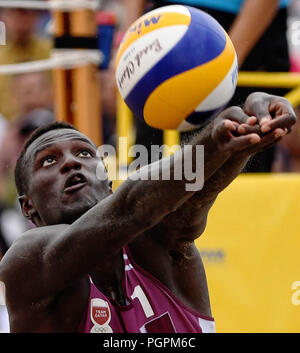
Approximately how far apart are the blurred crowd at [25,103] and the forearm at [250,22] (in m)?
2.00

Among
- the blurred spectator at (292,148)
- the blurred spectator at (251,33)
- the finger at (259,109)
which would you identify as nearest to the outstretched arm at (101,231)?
the finger at (259,109)

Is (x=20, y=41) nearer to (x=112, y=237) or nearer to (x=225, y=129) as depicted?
(x=112, y=237)

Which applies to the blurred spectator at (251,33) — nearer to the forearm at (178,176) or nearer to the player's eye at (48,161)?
the player's eye at (48,161)

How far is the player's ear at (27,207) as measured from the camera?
3350mm

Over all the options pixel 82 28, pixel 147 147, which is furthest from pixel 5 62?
pixel 147 147

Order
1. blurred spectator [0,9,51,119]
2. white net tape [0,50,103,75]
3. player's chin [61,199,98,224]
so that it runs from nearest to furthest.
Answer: player's chin [61,199,98,224] → white net tape [0,50,103,75] → blurred spectator [0,9,51,119]

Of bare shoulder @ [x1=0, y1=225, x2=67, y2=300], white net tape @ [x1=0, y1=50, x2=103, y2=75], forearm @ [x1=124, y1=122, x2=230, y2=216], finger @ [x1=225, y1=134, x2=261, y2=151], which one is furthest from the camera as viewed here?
white net tape @ [x1=0, y1=50, x2=103, y2=75]

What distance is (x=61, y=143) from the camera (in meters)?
3.26

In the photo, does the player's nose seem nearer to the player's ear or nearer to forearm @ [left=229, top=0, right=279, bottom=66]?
the player's ear

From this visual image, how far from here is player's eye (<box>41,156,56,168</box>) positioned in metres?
3.24

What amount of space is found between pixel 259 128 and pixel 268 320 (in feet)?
8.52

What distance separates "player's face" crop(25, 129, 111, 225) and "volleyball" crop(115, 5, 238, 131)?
15.9 inches

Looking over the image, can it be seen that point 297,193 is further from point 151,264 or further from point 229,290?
point 151,264
